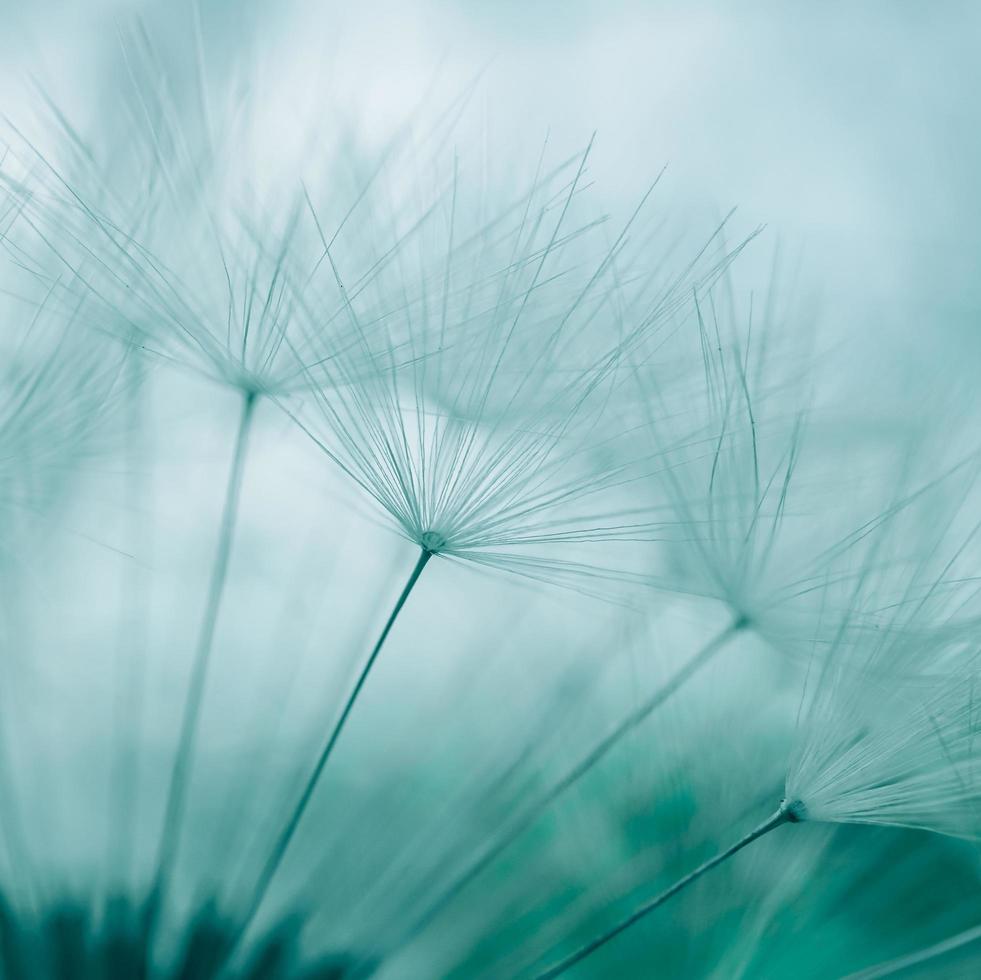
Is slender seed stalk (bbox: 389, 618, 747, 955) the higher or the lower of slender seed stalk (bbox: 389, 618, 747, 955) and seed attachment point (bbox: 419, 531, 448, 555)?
the lower

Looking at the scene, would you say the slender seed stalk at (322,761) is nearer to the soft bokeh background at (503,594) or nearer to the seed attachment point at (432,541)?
the seed attachment point at (432,541)

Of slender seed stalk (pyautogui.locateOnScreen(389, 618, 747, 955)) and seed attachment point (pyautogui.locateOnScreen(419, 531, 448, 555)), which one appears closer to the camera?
seed attachment point (pyautogui.locateOnScreen(419, 531, 448, 555))

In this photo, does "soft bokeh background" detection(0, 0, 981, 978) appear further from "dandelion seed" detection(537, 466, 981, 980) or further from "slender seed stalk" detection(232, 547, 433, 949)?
"dandelion seed" detection(537, 466, 981, 980)

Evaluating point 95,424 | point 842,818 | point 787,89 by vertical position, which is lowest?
point 842,818

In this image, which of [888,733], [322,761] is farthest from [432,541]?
[888,733]

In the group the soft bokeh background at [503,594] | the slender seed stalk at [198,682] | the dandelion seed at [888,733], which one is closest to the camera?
the dandelion seed at [888,733]

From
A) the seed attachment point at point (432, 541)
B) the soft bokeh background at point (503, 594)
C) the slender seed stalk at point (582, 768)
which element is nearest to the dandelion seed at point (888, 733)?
the slender seed stalk at point (582, 768)

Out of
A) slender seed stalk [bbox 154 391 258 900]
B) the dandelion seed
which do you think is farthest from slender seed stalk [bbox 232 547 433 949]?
the dandelion seed

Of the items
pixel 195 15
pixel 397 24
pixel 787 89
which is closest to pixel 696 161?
pixel 787 89

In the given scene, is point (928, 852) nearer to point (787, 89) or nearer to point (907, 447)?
point (907, 447)
